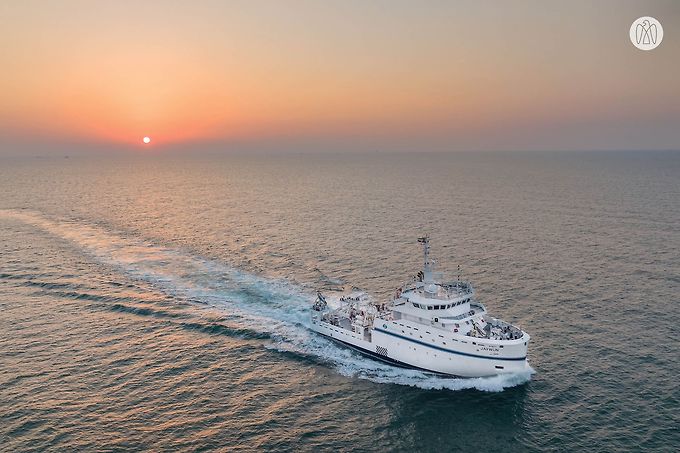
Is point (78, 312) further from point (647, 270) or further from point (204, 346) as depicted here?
point (647, 270)

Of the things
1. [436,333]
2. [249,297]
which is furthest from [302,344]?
[436,333]

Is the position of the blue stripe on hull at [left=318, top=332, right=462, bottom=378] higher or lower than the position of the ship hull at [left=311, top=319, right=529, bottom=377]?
lower

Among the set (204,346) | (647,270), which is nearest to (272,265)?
(204,346)

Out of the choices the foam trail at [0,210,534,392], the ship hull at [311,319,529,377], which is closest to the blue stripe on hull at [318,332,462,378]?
the ship hull at [311,319,529,377]

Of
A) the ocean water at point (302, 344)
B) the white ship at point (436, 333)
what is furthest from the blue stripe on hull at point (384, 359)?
the ocean water at point (302, 344)

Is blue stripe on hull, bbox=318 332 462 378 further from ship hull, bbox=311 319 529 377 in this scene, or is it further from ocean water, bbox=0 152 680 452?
ocean water, bbox=0 152 680 452

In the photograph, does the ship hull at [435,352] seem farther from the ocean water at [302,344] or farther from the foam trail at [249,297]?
the ocean water at [302,344]

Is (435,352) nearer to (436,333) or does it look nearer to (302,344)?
(436,333)
